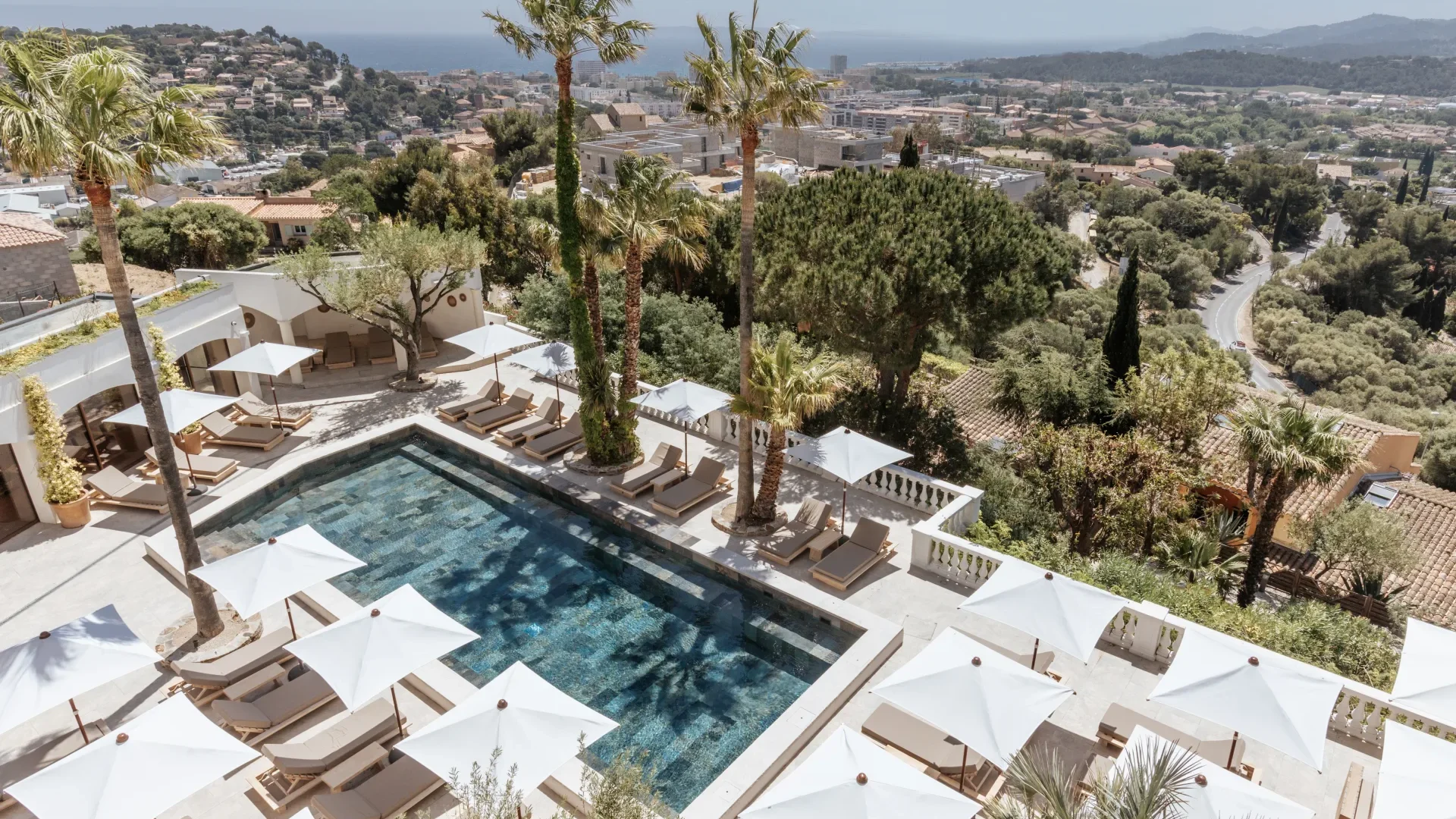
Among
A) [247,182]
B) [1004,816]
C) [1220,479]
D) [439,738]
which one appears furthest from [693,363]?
[247,182]

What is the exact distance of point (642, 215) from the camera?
16.5 metres

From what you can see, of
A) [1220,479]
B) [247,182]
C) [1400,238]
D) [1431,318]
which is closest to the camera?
[1220,479]

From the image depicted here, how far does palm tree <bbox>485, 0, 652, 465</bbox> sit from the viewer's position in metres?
15.2

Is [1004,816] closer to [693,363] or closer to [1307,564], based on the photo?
[693,363]

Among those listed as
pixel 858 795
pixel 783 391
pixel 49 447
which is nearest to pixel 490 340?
pixel 49 447

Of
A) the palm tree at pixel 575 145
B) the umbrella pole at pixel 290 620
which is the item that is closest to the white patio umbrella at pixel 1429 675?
the palm tree at pixel 575 145

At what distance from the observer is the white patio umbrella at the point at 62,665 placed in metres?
9.49

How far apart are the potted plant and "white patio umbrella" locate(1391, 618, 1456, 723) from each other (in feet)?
70.4

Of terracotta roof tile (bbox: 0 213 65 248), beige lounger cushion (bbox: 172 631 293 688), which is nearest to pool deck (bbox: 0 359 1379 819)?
beige lounger cushion (bbox: 172 631 293 688)

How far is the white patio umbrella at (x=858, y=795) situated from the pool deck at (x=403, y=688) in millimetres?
2553

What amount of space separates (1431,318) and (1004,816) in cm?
10054

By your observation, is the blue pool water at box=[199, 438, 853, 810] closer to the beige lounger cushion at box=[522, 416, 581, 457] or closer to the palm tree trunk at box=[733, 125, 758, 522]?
the beige lounger cushion at box=[522, 416, 581, 457]

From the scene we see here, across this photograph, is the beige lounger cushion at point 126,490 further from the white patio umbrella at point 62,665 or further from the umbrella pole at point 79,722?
the white patio umbrella at point 62,665

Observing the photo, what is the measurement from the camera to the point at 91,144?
1035cm
